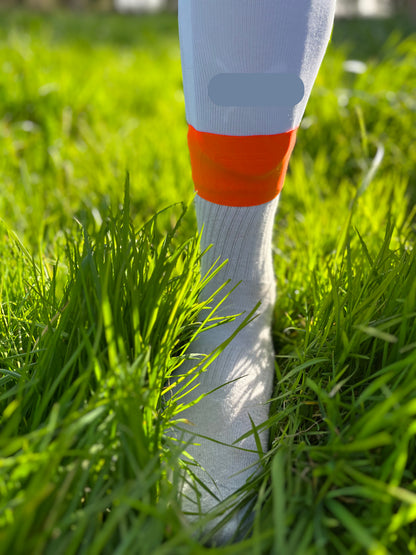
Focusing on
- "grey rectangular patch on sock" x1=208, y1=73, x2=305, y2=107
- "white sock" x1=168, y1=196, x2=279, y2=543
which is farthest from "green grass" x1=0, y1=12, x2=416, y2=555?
"grey rectangular patch on sock" x1=208, y1=73, x2=305, y2=107

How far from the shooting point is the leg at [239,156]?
22.5 inches

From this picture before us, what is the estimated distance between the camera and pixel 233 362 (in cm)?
70

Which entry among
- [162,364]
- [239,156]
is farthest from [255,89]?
[162,364]

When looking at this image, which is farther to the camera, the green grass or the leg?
the leg

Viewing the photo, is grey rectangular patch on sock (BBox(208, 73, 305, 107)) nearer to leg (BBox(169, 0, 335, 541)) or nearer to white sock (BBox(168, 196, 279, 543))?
leg (BBox(169, 0, 335, 541))

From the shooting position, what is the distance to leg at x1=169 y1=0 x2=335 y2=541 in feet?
1.87

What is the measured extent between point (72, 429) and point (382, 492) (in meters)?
0.27

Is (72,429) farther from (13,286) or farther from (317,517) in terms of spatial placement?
(13,286)

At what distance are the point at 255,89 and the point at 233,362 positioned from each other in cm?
37

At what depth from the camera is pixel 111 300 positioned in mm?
564

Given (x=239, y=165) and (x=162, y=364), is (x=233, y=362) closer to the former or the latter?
(x=162, y=364)

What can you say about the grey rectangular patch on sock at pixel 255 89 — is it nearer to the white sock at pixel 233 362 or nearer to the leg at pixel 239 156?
the leg at pixel 239 156

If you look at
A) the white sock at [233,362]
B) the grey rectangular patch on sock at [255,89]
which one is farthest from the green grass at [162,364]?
the grey rectangular patch on sock at [255,89]

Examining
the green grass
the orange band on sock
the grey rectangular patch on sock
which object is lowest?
the green grass
